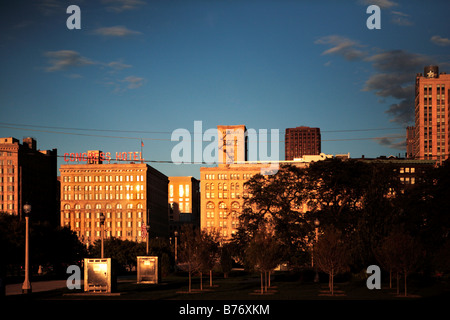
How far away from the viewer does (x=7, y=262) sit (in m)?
80.6

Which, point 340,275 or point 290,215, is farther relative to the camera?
point 290,215

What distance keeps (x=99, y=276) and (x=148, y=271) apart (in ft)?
42.1

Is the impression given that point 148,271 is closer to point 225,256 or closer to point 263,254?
point 263,254

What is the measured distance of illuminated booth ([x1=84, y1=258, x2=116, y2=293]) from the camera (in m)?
44.1

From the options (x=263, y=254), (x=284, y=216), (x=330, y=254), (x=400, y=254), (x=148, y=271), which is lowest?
(x=148, y=271)

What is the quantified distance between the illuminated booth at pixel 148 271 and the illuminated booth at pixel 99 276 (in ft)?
39.9

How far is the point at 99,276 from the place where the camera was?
44312 mm

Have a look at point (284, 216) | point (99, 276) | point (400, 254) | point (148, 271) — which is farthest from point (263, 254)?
point (284, 216)

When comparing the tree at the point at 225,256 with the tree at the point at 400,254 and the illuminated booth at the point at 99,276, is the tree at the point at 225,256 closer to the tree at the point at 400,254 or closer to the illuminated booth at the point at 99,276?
the tree at the point at 400,254

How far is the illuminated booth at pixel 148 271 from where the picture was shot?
56.6m

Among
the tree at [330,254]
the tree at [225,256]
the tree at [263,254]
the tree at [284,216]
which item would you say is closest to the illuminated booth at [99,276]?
the tree at [263,254]
